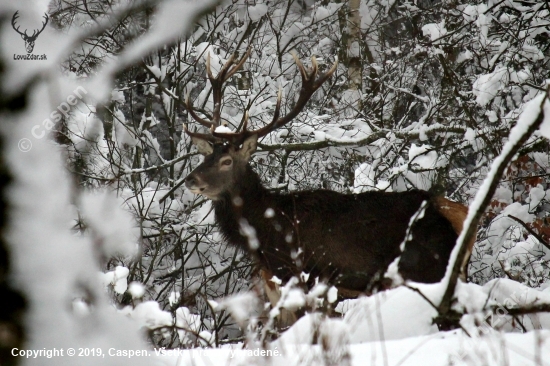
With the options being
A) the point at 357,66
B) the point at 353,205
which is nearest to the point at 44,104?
the point at 353,205

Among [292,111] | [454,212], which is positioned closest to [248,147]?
[292,111]

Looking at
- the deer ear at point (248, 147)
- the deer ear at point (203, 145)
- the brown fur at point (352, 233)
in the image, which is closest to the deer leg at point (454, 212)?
the brown fur at point (352, 233)

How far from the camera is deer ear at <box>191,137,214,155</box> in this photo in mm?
6008

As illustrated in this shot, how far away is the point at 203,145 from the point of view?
6.09 meters

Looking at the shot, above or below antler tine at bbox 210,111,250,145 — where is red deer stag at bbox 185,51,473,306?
below

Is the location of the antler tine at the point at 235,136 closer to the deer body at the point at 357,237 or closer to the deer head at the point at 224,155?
the deer head at the point at 224,155

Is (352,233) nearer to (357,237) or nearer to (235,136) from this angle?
(357,237)

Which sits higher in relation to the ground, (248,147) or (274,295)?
(248,147)

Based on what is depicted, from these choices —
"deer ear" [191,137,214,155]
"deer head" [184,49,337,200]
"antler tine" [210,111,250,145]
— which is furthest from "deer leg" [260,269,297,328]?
"deer ear" [191,137,214,155]

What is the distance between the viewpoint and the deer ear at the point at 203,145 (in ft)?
19.7

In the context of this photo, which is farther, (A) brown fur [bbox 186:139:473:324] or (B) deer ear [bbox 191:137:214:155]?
(B) deer ear [bbox 191:137:214:155]

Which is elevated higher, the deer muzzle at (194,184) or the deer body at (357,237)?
the deer muzzle at (194,184)

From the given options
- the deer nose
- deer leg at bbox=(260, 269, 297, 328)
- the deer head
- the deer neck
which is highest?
the deer head

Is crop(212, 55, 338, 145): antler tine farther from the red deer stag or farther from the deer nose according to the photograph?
the deer nose
